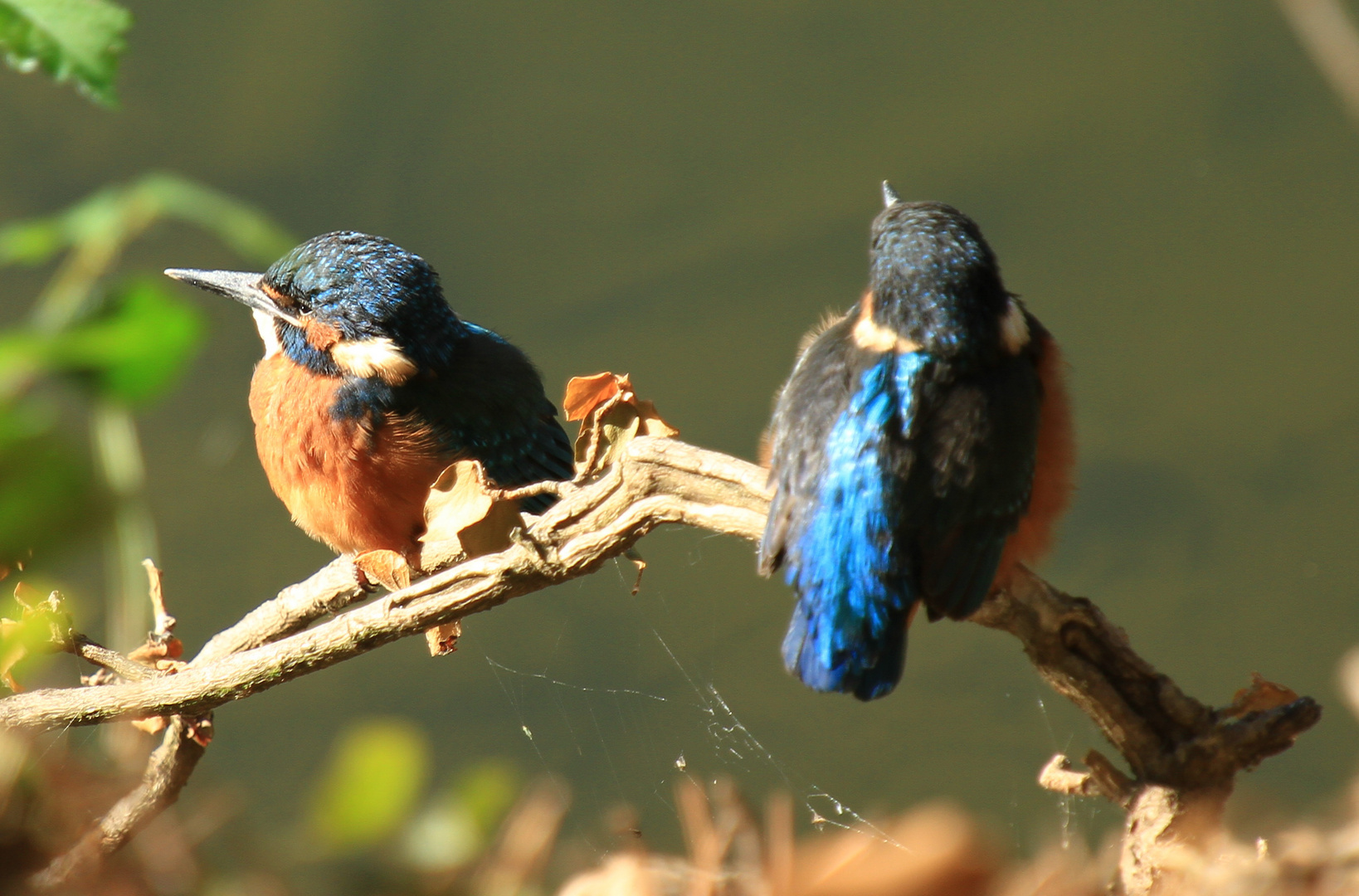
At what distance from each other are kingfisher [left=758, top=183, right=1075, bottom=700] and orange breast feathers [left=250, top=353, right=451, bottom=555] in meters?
0.63

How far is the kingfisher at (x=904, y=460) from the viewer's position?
1091 mm

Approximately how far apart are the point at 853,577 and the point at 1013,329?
1.18 ft

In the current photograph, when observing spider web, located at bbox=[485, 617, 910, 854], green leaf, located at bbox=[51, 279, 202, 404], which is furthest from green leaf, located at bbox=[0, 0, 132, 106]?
spider web, located at bbox=[485, 617, 910, 854]

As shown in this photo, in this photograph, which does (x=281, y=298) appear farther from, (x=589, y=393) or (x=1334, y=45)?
(x=1334, y=45)

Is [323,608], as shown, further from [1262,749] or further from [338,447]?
[1262,749]

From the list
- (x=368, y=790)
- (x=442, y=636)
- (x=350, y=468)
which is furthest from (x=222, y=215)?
(x=350, y=468)

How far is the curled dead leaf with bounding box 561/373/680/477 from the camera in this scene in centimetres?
117

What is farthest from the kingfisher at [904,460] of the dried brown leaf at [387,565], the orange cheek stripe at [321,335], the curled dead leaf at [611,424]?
the orange cheek stripe at [321,335]

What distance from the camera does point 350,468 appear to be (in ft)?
5.50

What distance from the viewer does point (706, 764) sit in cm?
309

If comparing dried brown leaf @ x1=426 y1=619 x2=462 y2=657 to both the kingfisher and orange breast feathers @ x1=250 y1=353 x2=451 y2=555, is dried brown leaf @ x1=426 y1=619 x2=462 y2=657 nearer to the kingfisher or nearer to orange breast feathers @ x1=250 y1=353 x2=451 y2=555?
orange breast feathers @ x1=250 y1=353 x2=451 y2=555

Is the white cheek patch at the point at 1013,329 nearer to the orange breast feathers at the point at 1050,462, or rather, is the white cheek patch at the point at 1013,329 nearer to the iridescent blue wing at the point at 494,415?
the orange breast feathers at the point at 1050,462

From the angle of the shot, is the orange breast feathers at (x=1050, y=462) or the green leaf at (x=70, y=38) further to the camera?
the orange breast feathers at (x=1050, y=462)

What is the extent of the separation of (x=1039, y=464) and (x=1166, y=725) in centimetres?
38
